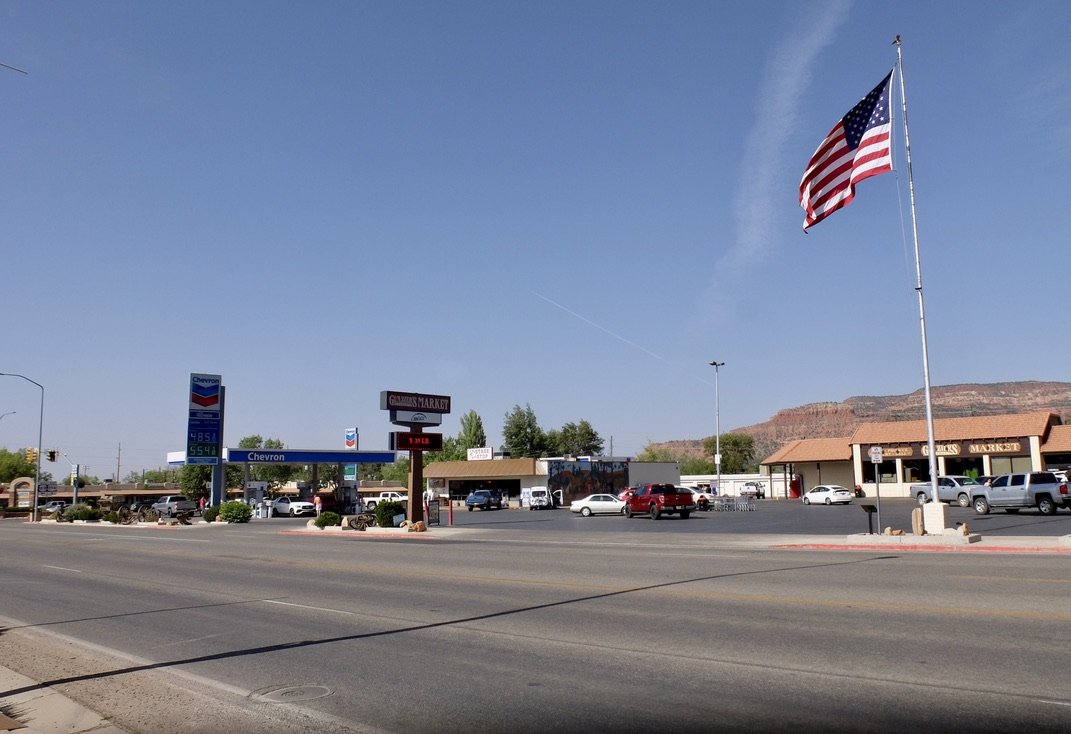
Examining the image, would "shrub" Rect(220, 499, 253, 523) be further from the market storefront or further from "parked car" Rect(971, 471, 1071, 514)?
"parked car" Rect(971, 471, 1071, 514)

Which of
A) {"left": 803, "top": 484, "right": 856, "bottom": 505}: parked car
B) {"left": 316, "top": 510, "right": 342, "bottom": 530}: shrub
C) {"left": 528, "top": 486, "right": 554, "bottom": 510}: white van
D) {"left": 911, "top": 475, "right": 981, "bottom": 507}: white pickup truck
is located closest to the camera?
{"left": 316, "top": 510, "right": 342, "bottom": 530}: shrub

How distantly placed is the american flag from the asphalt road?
10013 mm

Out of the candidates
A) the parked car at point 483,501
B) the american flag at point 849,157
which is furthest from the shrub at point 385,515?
the parked car at point 483,501

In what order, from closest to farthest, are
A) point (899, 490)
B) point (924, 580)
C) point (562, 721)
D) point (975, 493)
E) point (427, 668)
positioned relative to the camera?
1. point (562, 721)
2. point (427, 668)
3. point (924, 580)
4. point (975, 493)
5. point (899, 490)

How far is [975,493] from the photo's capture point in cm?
4078

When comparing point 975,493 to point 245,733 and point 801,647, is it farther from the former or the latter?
point 245,733

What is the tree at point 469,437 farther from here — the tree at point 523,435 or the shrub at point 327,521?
the shrub at point 327,521

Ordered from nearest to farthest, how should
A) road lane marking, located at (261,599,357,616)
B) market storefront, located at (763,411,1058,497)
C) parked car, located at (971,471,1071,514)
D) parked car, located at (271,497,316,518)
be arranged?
road lane marking, located at (261,599,357,616) < parked car, located at (971,471,1071,514) < market storefront, located at (763,411,1058,497) < parked car, located at (271,497,316,518)

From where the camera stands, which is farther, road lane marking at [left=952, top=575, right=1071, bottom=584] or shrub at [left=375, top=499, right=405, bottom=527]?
shrub at [left=375, top=499, right=405, bottom=527]

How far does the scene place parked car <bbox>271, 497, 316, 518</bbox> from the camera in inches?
2490

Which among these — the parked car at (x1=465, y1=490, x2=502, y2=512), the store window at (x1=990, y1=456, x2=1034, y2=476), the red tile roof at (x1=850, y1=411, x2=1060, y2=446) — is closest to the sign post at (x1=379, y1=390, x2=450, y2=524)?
the parked car at (x1=465, y1=490, x2=502, y2=512)

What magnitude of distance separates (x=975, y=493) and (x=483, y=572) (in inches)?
1206

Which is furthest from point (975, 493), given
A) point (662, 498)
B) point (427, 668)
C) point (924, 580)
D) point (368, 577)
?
point (427, 668)

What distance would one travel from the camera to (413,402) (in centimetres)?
4372
